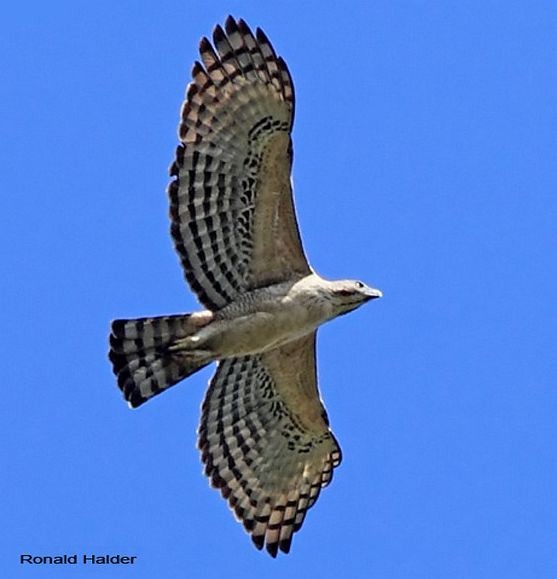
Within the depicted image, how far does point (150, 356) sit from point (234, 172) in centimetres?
177

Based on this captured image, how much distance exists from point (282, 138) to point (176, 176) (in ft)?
3.19

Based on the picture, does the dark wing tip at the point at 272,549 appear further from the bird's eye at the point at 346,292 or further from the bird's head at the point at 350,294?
the bird's eye at the point at 346,292

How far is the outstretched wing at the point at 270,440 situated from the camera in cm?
1864

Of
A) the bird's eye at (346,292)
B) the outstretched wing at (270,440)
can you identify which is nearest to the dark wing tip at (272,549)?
the outstretched wing at (270,440)

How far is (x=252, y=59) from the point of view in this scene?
1745 cm

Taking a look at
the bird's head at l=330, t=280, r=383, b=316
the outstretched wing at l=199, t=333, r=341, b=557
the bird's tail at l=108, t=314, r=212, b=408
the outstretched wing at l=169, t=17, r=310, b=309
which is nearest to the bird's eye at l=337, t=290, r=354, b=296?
the bird's head at l=330, t=280, r=383, b=316

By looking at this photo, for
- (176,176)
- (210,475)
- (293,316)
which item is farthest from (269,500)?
(176,176)

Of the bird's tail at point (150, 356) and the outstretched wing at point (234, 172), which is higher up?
the outstretched wing at point (234, 172)

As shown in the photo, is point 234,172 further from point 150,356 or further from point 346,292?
point 150,356

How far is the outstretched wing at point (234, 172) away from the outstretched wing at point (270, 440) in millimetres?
978

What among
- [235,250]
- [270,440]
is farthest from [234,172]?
[270,440]

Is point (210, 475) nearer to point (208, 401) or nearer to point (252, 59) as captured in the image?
point (208, 401)

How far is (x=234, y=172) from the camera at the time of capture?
58.0 ft

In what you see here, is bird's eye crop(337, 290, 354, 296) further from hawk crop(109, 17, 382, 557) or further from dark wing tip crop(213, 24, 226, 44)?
dark wing tip crop(213, 24, 226, 44)
